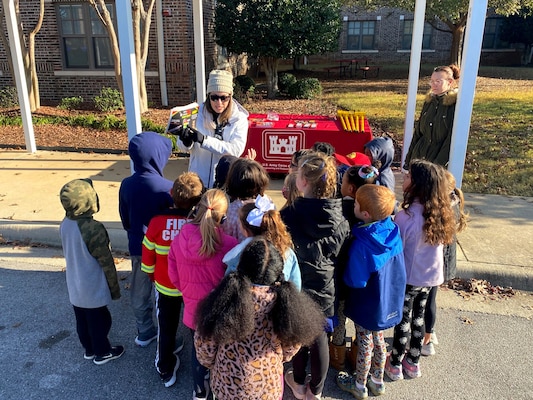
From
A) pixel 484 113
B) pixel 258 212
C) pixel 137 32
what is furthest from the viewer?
pixel 484 113

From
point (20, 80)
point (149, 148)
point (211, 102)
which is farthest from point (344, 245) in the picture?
point (20, 80)

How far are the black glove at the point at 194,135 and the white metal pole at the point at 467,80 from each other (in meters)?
2.53

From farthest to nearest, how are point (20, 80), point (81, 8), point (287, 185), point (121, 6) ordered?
1. point (81, 8)
2. point (20, 80)
3. point (121, 6)
4. point (287, 185)

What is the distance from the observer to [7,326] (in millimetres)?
3500

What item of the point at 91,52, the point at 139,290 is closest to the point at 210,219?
the point at 139,290

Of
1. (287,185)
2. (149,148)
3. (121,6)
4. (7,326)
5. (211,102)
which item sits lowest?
(7,326)

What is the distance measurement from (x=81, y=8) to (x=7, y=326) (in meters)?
11.3

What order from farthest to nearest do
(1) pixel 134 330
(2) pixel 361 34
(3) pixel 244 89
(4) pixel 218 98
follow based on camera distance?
(2) pixel 361 34
(3) pixel 244 89
(4) pixel 218 98
(1) pixel 134 330

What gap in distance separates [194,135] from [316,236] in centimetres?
149

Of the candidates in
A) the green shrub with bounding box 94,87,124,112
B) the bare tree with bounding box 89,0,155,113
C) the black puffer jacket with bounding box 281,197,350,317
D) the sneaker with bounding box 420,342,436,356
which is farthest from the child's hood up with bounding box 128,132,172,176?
the green shrub with bounding box 94,87,124,112

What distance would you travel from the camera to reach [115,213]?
17.9ft

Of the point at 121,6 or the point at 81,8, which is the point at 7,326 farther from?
the point at 81,8

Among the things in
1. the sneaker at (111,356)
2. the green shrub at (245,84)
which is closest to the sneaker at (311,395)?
the sneaker at (111,356)

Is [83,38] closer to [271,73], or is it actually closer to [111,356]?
[271,73]
